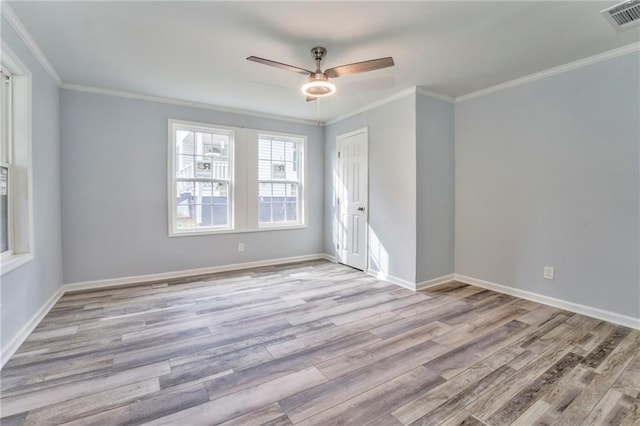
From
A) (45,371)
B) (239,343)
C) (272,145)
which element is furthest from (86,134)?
(239,343)

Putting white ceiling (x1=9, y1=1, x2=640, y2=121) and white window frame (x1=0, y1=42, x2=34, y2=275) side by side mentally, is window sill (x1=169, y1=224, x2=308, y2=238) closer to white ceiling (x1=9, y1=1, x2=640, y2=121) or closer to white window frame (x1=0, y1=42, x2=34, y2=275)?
white window frame (x1=0, y1=42, x2=34, y2=275)

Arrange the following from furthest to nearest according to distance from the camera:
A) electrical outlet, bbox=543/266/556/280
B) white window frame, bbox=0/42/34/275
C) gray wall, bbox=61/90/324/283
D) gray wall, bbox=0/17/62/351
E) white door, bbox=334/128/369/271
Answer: white door, bbox=334/128/369/271 → gray wall, bbox=61/90/324/283 → electrical outlet, bbox=543/266/556/280 → white window frame, bbox=0/42/34/275 → gray wall, bbox=0/17/62/351

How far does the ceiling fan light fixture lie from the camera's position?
268 cm

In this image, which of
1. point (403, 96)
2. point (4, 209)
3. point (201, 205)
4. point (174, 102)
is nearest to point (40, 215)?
point (4, 209)

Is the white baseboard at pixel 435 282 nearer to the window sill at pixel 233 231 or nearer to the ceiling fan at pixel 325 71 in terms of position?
the window sill at pixel 233 231

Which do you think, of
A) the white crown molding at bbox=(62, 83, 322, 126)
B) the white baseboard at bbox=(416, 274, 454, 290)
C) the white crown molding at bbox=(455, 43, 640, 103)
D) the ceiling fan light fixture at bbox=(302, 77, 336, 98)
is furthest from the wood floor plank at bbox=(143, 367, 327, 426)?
the white crown molding at bbox=(62, 83, 322, 126)

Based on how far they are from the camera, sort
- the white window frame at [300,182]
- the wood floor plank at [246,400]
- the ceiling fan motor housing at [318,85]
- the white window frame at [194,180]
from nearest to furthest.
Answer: the wood floor plank at [246,400], the ceiling fan motor housing at [318,85], the white window frame at [194,180], the white window frame at [300,182]

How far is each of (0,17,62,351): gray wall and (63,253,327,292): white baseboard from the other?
0.28 m

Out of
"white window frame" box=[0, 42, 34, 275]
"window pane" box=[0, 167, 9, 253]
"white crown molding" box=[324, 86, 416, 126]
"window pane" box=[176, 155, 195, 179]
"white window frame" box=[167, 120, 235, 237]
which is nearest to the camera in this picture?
"window pane" box=[0, 167, 9, 253]

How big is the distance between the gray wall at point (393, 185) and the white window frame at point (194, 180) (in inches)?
81.2

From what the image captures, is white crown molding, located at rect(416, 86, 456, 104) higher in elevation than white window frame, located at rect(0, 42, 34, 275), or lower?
higher

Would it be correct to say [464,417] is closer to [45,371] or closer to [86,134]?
[45,371]

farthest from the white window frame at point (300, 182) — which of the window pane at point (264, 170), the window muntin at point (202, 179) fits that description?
the window muntin at point (202, 179)

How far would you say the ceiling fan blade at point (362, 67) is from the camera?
2444mm
